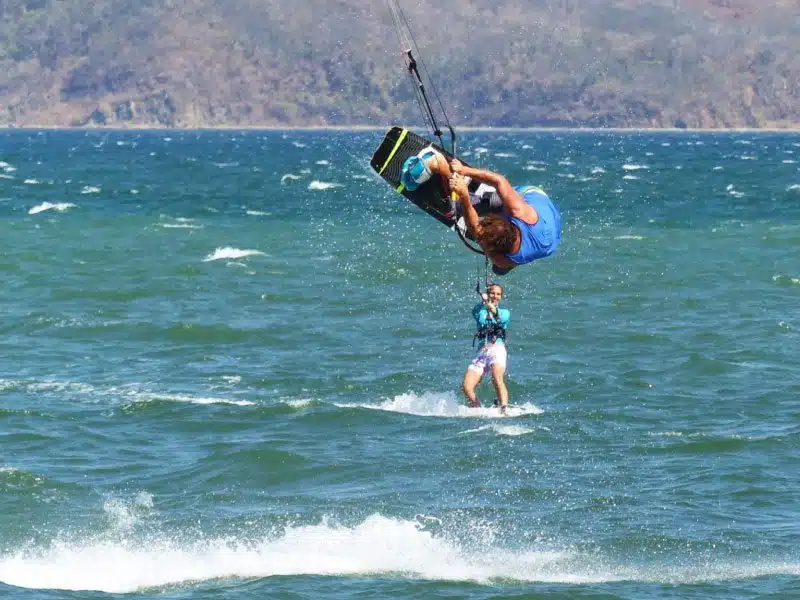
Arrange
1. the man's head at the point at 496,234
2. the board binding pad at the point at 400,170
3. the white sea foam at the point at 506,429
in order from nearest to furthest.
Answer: the man's head at the point at 496,234
the board binding pad at the point at 400,170
the white sea foam at the point at 506,429

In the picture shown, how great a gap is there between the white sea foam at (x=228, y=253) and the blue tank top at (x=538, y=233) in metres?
30.5

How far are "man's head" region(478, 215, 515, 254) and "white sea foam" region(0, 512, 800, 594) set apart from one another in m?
4.36

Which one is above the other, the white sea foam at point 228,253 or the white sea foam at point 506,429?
the white sea foam at point 506,429

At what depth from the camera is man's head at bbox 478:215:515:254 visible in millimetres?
12039

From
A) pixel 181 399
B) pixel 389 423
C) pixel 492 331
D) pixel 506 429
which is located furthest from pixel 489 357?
pixel 181 399

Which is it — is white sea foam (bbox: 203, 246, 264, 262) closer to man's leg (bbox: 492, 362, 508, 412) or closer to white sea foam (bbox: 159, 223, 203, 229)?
white sea foam (bbox: 159, 223, 203, 229)

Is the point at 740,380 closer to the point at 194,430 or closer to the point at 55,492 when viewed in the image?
the point at 194,430

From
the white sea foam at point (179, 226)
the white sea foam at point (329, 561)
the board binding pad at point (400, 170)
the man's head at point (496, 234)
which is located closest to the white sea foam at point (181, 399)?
the white sea foam at point (329, 561)

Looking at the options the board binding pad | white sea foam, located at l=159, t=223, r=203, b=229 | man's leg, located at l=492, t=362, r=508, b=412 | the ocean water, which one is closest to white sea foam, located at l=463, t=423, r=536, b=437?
the ocean water

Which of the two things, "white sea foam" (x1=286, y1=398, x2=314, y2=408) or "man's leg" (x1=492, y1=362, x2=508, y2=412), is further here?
"white sea foam" (x1=286, y1=398, x2=314, y2=408)

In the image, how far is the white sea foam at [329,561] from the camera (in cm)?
1530

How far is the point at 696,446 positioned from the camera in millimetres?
20578

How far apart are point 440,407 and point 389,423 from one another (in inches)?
50.5

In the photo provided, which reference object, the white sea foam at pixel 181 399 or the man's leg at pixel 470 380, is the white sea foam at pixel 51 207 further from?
the man's leg at pixel 470 380
